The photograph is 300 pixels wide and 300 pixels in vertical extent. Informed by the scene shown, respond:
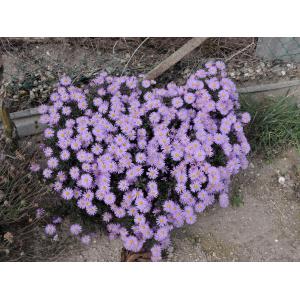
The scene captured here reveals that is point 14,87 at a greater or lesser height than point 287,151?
greater

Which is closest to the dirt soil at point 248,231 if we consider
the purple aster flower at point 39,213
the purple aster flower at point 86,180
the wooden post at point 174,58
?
the purple aster flower at point 39,213

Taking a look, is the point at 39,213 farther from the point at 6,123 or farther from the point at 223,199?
the point at 223,199

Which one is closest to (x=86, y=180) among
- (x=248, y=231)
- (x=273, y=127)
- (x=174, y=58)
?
(x=248, y=231)

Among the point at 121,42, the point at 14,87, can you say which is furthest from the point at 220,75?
the point at 14,87

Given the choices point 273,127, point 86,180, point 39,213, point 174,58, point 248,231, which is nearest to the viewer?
point 86,180

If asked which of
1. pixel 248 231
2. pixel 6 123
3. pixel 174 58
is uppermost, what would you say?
pixel 174 58

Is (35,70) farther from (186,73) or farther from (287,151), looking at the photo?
(287,151)
